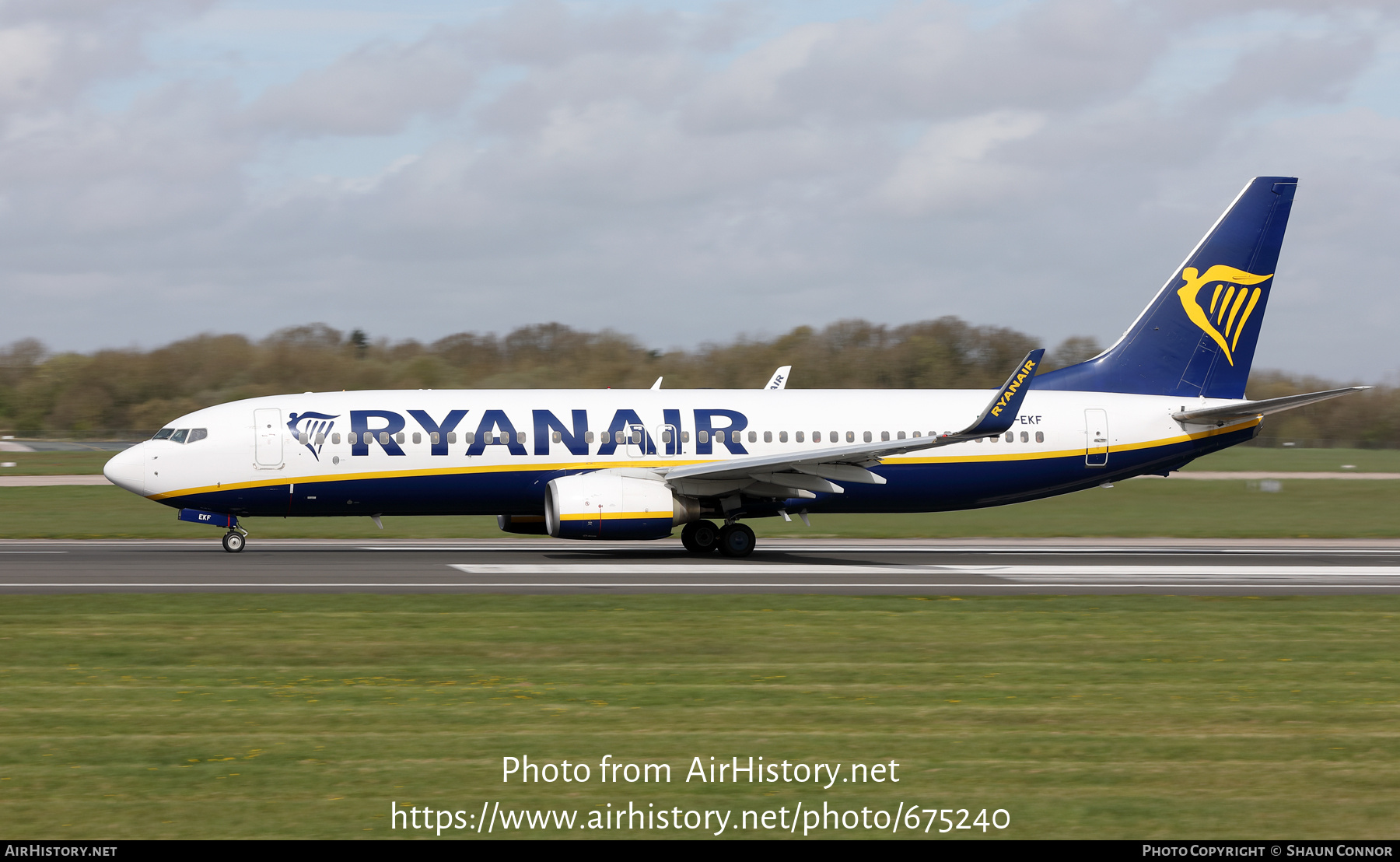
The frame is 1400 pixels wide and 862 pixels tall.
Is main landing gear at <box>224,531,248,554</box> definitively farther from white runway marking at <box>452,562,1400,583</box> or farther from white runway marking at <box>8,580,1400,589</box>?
white runway marking at <box>8,580,1400,589</box>

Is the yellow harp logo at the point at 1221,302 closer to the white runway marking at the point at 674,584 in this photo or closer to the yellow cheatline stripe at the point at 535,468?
the yellow cheatline stripe at the point at 535,468

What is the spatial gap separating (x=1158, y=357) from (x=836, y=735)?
23107 mm

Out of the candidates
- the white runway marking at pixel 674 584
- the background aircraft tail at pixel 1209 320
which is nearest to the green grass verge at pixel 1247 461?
the background aircraft tail at pixel 1209 320

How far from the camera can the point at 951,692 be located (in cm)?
1189

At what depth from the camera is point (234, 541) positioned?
88.0 feet

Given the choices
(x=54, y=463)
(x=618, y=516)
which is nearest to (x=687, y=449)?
(x=618, y=516)

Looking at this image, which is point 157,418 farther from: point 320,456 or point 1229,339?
point 1229,339

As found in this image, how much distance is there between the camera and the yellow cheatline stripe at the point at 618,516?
2478 centimetres

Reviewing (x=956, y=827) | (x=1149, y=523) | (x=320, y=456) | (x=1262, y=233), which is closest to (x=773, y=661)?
(x=956, y=827)

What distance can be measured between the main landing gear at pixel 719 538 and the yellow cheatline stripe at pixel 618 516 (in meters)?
1.97

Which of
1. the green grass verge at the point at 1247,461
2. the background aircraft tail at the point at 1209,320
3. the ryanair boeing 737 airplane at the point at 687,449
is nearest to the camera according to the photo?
the ryanair boeing 737 airplane at the point at 687,449

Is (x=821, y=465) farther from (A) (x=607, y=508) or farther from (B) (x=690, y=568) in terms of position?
(A) (x=607, y=508)

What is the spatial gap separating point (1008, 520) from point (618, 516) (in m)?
16.8

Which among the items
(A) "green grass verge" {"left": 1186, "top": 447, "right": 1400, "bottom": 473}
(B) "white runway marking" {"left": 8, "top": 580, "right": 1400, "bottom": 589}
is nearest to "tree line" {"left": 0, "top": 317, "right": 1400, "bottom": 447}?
Answer: (A) "green grass verge" {"left": 1186, "top": 447, "right": 1400, "bottom": 473}
